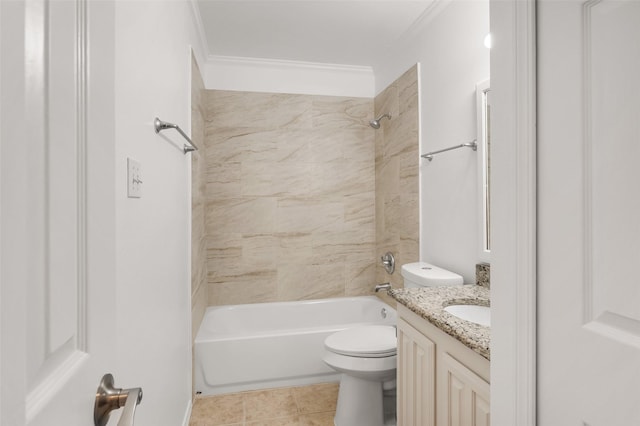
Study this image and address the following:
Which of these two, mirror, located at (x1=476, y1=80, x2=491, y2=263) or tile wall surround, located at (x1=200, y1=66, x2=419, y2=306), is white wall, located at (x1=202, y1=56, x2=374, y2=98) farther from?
mirror, located at (x1=476, y1=80, x2=491, y2=263)

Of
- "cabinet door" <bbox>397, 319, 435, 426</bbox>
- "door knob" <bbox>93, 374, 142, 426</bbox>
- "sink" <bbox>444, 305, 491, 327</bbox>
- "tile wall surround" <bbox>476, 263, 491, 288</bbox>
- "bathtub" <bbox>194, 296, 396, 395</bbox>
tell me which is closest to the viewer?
"door knob" <bbox>93, 374, 142, 426</bbox>

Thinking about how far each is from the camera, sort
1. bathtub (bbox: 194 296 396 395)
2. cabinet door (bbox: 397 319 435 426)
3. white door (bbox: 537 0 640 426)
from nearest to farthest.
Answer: white door (bbox: 537 0 640 426), cabinet door (bbox: 397 319 435 426), bathtub (bbox: 194 296 396 395)

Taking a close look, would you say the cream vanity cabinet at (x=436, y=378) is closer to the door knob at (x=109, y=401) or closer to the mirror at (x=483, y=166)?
the mirror at (x=483, y=166)

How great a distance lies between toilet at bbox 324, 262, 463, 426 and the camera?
1.89 metres

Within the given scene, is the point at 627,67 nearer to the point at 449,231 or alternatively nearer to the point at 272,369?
the point at 449,231

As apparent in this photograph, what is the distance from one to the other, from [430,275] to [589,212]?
1355mm

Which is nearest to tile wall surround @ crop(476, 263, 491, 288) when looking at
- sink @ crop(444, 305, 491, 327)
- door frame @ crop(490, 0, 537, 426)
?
sink @ crop(444, 305, 491, 327)

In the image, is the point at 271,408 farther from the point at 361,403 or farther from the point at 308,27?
the point at 308,27

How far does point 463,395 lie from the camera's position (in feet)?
3.69

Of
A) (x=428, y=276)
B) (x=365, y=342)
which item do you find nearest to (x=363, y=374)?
(x=365, y=342)

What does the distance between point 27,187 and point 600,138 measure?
32.6 inches

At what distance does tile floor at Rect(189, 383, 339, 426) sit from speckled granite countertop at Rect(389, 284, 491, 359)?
112 cm

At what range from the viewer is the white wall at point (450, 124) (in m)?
1.88

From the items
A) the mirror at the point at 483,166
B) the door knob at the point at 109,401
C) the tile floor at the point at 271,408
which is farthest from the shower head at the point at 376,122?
the door knob at the point at 109,401
